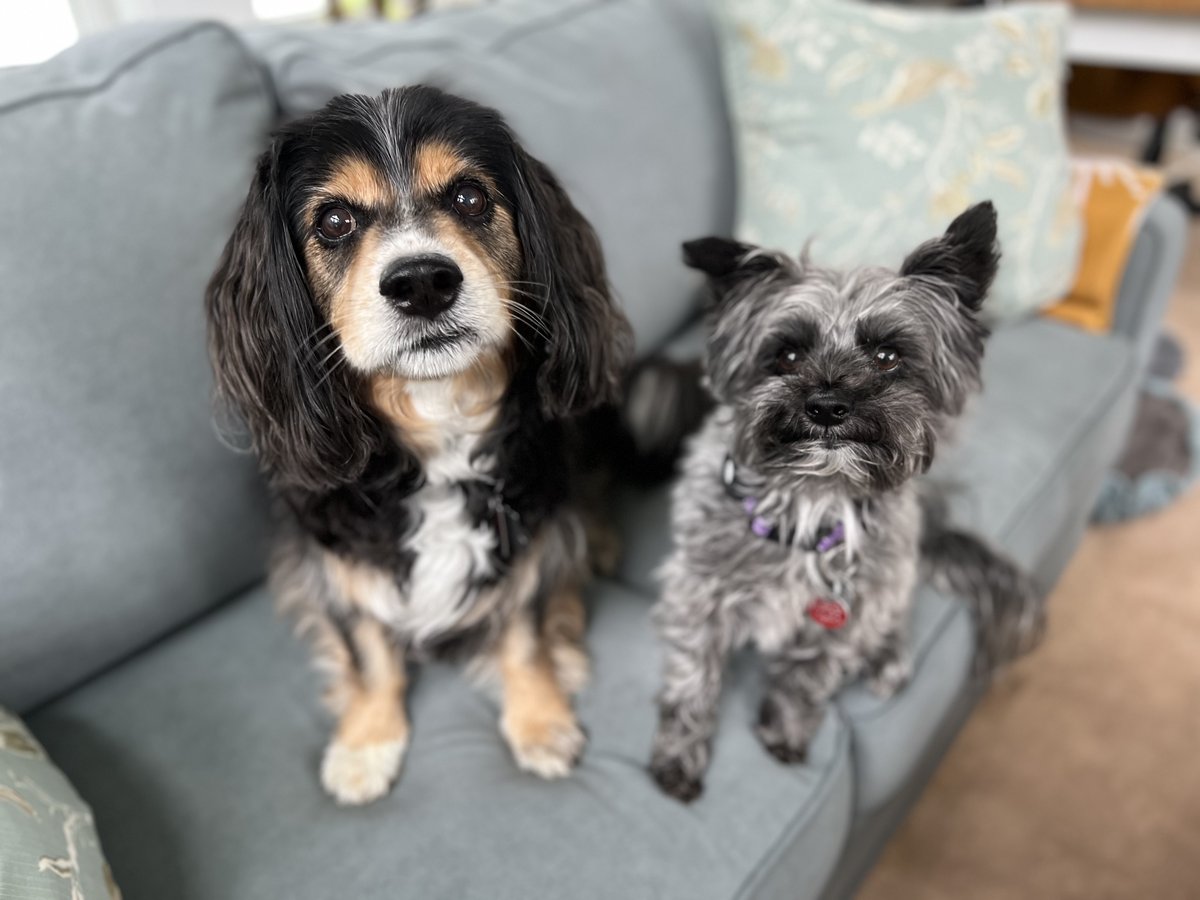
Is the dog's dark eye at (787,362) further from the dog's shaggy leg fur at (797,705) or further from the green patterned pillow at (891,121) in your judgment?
the green patterned pillow at (891,121)

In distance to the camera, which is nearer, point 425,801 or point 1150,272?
point 425,801

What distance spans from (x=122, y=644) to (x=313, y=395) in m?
0.62

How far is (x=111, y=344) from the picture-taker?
119 centimetres

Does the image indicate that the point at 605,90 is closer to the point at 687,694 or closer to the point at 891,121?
the point at 891,121

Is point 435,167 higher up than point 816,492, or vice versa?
point 435,167

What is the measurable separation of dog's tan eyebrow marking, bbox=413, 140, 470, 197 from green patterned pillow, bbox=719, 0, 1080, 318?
2.76 feet

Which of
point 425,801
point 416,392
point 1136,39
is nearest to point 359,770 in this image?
point 425,801

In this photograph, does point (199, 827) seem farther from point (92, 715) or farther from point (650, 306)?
point (650, 306)

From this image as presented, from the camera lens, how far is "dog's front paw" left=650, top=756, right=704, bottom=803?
3.79ft

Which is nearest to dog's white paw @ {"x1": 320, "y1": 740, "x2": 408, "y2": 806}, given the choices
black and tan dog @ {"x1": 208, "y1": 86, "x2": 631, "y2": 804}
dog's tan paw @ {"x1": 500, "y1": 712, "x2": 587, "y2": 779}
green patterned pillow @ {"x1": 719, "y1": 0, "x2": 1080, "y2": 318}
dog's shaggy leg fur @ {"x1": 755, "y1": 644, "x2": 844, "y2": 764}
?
black and tan dog @ {"x1": 208, "y1": 86, "x2": 631, "y2": 804}

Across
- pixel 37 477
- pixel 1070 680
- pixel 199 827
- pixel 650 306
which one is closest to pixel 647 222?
pixel 650 306

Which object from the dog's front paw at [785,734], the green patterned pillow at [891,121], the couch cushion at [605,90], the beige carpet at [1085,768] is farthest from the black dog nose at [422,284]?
the beige carpet at [1085,768]

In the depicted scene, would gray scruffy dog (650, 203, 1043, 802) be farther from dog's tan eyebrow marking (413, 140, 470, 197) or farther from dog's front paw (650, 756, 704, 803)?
dog's tan eyebrow marking (413, 140, 470, 197)

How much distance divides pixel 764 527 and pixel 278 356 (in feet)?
2.15
